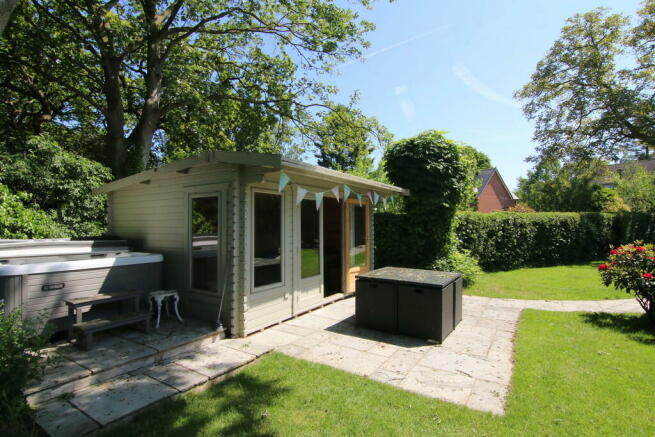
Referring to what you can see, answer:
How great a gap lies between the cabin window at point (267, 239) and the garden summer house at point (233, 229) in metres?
0.01

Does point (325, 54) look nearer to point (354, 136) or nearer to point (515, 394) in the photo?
point (354, 136)

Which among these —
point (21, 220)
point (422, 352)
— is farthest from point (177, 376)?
point (21, 220)

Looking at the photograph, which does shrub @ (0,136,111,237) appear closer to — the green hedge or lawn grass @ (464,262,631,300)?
the green hedge

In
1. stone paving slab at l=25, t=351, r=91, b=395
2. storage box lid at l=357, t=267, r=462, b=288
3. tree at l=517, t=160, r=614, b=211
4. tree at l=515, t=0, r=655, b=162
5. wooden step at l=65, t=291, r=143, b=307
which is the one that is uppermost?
tree at l=515, t=0, r=655, b=162

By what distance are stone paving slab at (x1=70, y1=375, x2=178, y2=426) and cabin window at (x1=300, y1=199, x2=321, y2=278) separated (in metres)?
2.77

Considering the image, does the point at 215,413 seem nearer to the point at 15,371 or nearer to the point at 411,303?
the point at 15,371

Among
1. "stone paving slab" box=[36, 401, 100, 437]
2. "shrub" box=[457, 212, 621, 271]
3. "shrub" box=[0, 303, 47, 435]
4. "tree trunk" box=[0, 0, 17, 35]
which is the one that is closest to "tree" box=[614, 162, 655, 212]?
"shrub" box=[457, 212, 621, 271]

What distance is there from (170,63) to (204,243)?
9.23m

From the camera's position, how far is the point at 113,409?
2.56 metres

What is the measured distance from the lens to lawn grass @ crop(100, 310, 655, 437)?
2.43 meters

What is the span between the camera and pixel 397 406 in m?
2.74

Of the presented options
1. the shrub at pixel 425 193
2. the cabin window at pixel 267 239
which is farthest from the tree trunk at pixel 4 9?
the shrub at pixel 425 193

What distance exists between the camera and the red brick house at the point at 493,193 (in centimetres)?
2619

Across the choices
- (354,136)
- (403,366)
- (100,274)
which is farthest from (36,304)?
(354,136)
